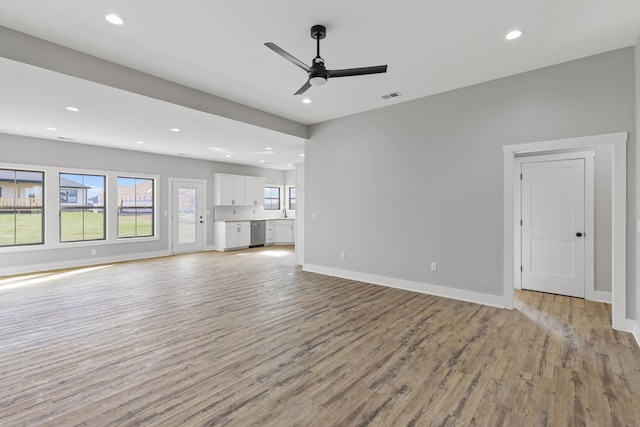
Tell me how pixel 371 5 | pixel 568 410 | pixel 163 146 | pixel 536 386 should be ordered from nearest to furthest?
1. pixel 568 410
2. pixel 536 386
3. pixel 371 5
4. pixel 163 146

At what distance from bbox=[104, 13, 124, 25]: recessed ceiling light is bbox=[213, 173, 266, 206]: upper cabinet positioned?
6526mm

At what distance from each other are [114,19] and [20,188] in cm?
554

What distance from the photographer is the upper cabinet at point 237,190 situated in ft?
30.0

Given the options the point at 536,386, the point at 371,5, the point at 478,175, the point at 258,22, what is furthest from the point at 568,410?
the point at 258,22

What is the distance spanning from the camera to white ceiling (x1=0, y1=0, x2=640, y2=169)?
2.55m

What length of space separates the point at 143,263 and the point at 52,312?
11.2 feet

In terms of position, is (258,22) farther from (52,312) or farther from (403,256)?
(52,312)

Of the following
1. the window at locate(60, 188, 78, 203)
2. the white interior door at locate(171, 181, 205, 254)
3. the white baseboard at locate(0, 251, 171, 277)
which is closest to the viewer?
the white baseboard at locate(0, 251, 171, 277)

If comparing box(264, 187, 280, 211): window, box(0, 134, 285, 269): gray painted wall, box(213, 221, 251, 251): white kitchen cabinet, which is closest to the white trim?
box(0, 134, 285, 269): gray painted wall

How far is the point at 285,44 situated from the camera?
10.1ft

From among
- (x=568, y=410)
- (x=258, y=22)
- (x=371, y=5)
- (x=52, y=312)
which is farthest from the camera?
(x=52, y=312)

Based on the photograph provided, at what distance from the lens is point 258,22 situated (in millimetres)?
2732

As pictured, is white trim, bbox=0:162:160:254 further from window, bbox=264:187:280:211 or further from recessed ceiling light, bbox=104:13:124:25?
recessed ceiling light, bbox=104:13:124:25

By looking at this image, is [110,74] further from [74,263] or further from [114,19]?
[74,263]
